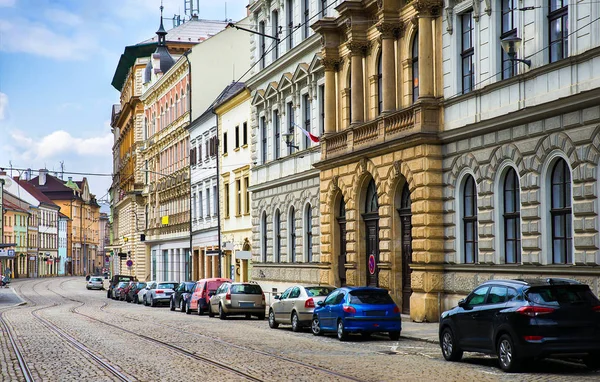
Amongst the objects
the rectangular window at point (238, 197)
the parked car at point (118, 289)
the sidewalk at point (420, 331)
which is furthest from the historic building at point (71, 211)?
the sidewalk at point (420, 331)

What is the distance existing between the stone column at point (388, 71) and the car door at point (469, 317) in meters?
14.5

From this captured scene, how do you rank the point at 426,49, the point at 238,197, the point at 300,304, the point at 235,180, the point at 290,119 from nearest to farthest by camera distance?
the point at 300,304, the point at 426,49, the point at 290,119, the point at 238,197, the point at 235,180

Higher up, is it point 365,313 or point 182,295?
point 365,313

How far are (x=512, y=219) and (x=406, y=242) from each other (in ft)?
21.8

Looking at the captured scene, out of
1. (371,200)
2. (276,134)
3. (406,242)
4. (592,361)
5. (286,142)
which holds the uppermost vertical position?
(276,134)

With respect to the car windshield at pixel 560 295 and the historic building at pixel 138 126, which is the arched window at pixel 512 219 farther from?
the historic building at pixel 138 126

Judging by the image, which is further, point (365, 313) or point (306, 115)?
point (306, 115)

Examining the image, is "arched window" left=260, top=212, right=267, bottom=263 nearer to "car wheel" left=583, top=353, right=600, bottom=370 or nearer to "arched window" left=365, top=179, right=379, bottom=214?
"arched window" left=365, top=179, right=379, bottom=214

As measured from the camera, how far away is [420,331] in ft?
89.2

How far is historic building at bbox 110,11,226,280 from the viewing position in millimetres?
89806

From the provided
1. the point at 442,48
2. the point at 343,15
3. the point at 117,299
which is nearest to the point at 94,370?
→ the point at 442,48

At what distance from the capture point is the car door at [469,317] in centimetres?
1888

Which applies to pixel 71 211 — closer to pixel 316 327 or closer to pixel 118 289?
pixel 118 289

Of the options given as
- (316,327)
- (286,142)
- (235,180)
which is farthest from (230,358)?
(235,180)
